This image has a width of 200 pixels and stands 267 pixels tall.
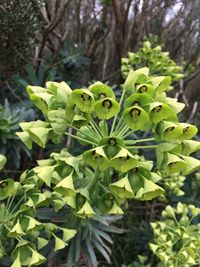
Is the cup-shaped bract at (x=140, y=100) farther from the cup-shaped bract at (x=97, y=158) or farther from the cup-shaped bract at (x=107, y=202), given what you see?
the cup-shaped bract at (x=107, y=202)

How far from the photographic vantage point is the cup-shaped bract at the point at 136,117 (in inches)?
59.7

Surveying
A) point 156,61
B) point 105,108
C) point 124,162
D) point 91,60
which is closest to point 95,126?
point 105,108

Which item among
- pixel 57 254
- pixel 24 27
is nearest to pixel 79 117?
pixel 57 254

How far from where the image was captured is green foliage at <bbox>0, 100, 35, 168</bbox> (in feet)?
8.31

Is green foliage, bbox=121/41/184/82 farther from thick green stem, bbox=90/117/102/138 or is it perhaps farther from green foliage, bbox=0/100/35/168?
thick green stem, bbox=90/117/102/138

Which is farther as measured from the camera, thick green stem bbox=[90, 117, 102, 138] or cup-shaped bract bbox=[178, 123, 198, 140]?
thick green stem bbox=[90, 117, 102, 138]

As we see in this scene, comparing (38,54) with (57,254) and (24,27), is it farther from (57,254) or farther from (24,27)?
(57,254)

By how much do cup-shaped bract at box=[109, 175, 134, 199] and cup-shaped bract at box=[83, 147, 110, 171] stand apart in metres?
0.08

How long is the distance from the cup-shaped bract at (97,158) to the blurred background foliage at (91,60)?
0.61 meters

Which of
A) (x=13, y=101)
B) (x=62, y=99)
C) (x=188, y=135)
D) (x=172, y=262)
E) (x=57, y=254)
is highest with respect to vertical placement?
(x=62, y=99)

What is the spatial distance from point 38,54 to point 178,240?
176 centimetres

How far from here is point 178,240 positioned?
2.39 metres

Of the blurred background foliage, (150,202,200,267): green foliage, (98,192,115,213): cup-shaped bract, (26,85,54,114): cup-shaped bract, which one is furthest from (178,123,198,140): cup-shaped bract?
(150,202,200,267): green foliage

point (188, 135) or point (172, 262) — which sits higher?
point (188, 135)
